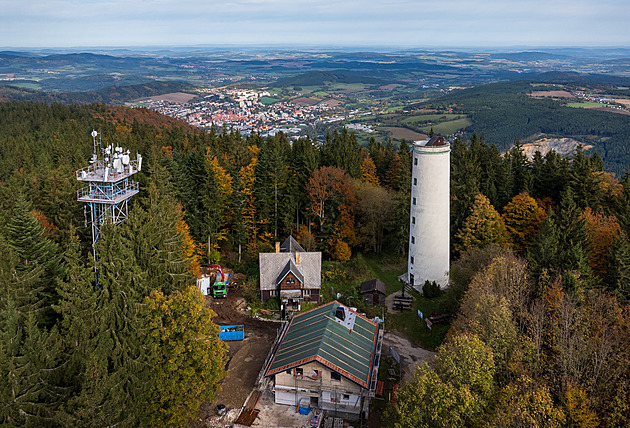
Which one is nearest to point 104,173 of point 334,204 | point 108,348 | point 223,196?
point 108,348

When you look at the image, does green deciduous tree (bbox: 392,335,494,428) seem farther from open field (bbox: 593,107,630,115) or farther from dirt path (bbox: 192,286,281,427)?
open field (bbox: 593,107,630,115)

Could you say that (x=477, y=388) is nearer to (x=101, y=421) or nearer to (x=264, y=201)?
(x=101, y=421)

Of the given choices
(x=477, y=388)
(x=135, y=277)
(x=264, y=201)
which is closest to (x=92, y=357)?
(x=135, y=277)

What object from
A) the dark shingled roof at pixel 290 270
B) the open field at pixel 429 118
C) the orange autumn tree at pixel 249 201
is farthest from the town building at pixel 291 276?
the open field at pixel 429 118

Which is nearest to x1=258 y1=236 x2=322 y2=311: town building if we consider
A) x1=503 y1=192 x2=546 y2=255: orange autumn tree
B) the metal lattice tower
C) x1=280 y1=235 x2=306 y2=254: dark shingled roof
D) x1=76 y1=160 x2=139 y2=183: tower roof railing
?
x1=280 y1=235 x2=306 y2=254: dark shingled roof

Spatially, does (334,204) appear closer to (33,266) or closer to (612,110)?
(33,266)

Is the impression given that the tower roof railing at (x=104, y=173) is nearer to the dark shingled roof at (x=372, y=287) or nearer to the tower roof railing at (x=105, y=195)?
the tower roof railing at (x=105, y=195)
